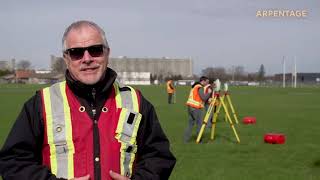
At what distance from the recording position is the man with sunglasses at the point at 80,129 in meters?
2.95

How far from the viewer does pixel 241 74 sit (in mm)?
159625

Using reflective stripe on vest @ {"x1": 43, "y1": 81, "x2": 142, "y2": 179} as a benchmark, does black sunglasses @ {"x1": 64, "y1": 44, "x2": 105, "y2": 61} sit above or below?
above

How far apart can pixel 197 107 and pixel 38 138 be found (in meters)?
11.7

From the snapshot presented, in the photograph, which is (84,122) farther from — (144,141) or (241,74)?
(241,74)

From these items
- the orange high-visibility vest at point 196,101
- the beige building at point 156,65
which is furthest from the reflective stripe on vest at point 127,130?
the beige building at point 156,65

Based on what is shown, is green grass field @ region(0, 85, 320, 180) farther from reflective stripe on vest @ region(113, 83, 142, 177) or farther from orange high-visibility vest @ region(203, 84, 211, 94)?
reflective stripe on vest @ region(113, 83, 142, 177)

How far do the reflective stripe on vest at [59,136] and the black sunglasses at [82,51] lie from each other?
0.28m

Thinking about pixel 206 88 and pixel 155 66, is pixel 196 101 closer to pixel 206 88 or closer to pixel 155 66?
pixel 206 88

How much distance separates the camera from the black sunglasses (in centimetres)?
302

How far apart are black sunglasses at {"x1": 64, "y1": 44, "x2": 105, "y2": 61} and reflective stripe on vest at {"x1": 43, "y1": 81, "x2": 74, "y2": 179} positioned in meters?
0.28

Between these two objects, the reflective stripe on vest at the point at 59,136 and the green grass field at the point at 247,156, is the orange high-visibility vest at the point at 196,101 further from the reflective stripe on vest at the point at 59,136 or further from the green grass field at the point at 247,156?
the reflective stripe on vest at the point at 59,136

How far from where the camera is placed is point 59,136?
2994mm

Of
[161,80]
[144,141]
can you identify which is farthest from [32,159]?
[161,80]

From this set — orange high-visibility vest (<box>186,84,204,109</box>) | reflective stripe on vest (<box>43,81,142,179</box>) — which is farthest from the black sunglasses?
orange high-visibility vest (<box>186,84,204,109</box>)
